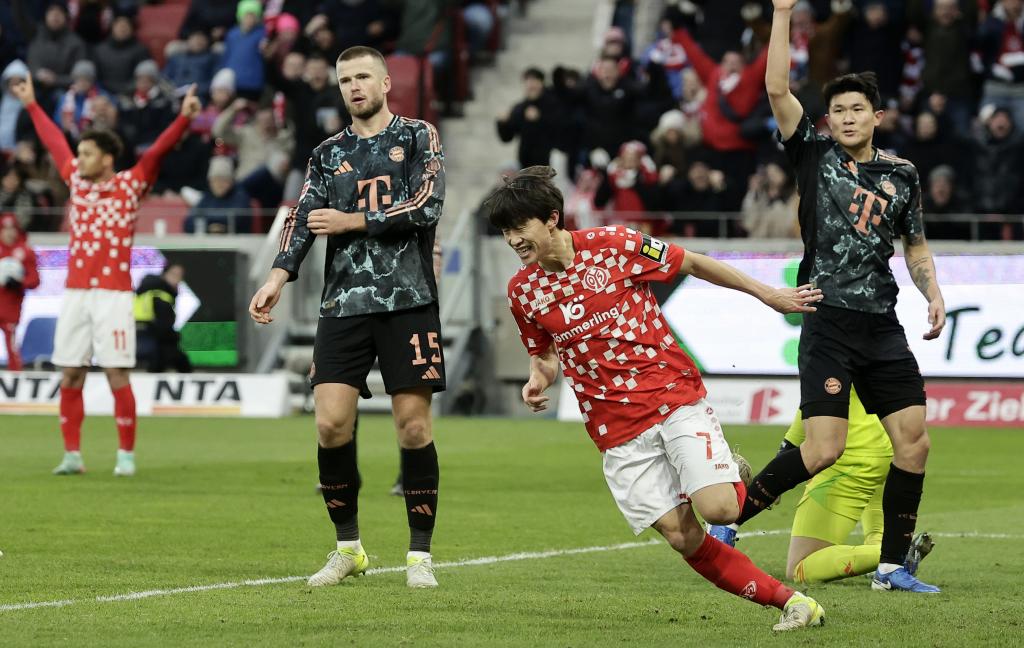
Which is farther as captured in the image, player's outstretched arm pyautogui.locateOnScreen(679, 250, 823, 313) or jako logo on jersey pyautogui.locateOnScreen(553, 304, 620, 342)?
jako logo on jersey pyautogui.locateOnScreen(553, 304, 620, 342)

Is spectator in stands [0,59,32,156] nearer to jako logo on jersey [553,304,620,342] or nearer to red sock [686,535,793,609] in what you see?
jako logo on jersey [553,304,620,342]

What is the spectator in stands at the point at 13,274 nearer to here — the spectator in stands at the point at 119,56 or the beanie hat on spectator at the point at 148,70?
the beanie hat on spectator at the point at 148,70

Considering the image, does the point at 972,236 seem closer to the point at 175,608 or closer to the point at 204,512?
the point at 204,512

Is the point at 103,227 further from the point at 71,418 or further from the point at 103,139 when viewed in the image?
the point at 71,418

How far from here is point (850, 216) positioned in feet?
27.0

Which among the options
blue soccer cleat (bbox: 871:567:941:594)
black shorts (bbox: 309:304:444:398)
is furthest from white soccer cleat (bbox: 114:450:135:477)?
blue soccer cleat (bbox: 871:567:941:594)

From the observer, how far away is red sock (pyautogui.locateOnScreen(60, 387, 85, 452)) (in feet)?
46.1

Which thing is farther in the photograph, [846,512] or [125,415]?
[125,415]

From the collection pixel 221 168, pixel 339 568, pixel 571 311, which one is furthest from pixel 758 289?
pixel 221 168

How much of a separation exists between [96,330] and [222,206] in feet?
34.4

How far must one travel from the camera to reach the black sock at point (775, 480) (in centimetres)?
816

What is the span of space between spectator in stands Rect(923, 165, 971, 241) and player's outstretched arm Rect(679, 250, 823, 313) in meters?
14.3

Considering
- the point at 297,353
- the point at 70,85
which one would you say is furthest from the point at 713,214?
the point at 70,85

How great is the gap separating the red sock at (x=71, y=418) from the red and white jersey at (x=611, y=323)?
7.79m
